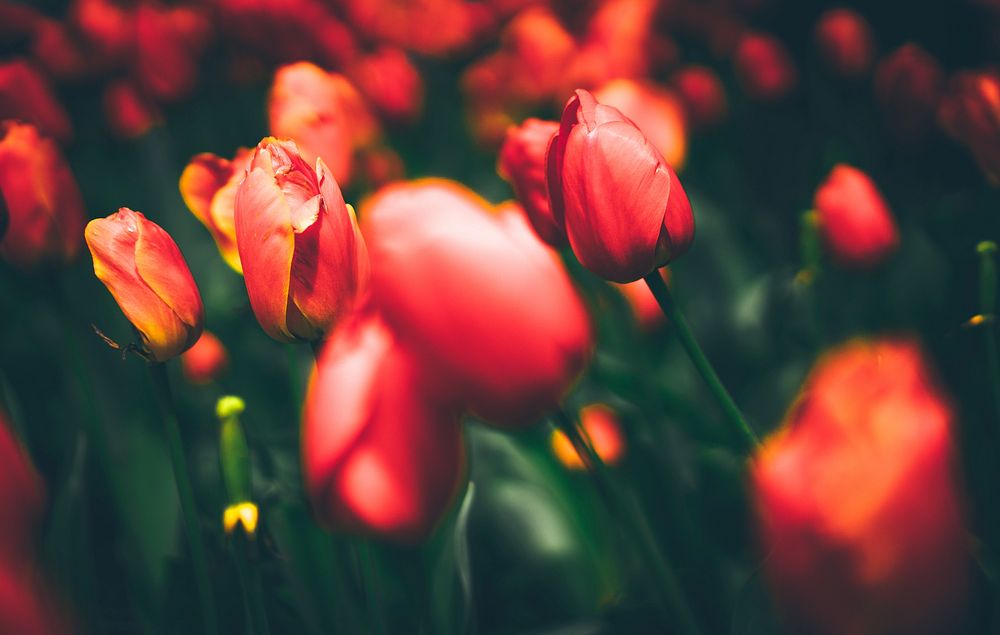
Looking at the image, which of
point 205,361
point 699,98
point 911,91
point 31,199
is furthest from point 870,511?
point 699,98

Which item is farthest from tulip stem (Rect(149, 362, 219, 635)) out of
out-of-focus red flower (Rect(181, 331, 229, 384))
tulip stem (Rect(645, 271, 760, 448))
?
out-of-focus red flower (Rect(181, 331, 229, 384))

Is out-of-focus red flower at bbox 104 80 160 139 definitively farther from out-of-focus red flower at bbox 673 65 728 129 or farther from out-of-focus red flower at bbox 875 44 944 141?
out-of-focus red flower at bbox 875 44 944 141

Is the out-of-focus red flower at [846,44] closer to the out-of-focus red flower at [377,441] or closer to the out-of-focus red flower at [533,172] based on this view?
the out-of-focus red flower at [533,172]

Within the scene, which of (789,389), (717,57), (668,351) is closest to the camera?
(789,389)

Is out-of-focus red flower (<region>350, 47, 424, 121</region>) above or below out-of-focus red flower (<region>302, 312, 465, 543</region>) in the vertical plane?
above

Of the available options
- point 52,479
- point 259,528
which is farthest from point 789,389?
point 52,479

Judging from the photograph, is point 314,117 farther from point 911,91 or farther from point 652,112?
point 911,91

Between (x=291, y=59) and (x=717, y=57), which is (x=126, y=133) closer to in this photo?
(x=291, y=59)
